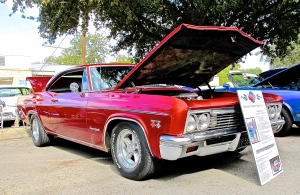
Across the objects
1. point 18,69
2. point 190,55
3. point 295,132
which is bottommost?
point 295,132

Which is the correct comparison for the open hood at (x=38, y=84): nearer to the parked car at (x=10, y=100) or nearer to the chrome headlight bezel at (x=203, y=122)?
the parked car at (x=10, y=100)

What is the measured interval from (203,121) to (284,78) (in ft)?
14.7

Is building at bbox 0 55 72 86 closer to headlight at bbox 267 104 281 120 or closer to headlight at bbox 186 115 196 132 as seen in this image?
headlight at bbox 267 104 281 120

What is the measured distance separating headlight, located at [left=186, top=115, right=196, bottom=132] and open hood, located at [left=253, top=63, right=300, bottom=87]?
4.17 m

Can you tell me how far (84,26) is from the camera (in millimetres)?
12219

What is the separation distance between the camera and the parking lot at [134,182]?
357cm

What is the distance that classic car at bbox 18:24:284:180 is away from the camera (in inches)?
135

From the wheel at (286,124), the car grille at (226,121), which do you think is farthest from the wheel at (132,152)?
the wheel at (286,124)

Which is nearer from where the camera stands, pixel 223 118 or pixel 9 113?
pixel 223 118

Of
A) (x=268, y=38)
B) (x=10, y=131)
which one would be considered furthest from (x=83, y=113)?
(x=268, y=38)

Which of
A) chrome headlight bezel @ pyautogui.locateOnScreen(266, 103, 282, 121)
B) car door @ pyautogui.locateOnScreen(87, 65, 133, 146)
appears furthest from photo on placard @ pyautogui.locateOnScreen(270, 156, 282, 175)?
→ car door @ pyautogui.locateOnScreen(87, 65, 133, 146)

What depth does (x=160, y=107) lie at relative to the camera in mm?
3449

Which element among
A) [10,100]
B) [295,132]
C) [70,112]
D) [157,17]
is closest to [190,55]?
[70,112]

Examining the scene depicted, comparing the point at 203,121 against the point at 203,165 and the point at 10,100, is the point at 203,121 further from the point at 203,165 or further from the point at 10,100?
the point at 10,100
